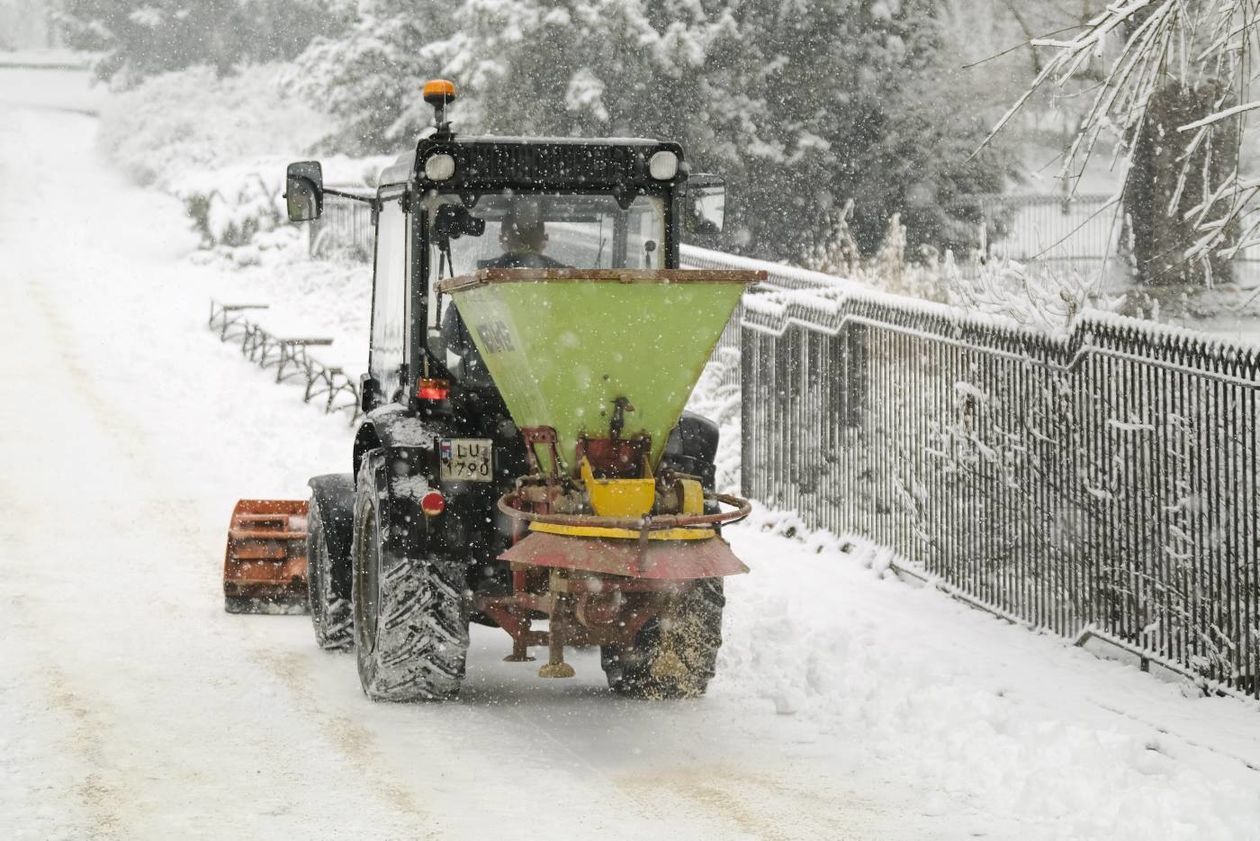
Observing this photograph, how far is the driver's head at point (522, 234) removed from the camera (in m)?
8.24

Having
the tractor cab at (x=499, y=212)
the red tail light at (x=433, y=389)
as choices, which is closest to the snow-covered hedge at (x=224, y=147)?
the tractor cab at (x=499, y=212)

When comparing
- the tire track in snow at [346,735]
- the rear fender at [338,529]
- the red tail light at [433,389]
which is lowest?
the tire track in snow at [346,735]

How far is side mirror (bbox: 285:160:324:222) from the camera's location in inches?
335

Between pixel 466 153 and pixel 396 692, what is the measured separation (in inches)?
105

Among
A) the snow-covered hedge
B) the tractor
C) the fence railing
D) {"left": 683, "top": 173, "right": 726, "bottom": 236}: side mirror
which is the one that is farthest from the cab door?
the snow-covered hedge

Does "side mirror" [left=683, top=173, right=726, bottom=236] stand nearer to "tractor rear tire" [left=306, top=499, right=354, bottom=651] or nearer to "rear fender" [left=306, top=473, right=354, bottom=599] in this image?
"rear fender" [left=306, top=473, right=354, bottom=599]

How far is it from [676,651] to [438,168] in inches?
104

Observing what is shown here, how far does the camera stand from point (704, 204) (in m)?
8.77

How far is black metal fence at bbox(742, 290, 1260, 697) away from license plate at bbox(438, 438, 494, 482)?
3513mm

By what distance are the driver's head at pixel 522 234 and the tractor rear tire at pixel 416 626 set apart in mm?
1248

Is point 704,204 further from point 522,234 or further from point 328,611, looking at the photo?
point 328,611

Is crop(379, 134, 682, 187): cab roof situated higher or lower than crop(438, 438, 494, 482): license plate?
higher

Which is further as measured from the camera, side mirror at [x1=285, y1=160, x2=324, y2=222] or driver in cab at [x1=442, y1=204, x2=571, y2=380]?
side mirror at [x1=285, y1=160, x2=324, y2=222]

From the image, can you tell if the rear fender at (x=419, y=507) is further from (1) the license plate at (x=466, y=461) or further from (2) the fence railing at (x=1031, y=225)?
(2) the fence railing at (x=1031, y=225)
